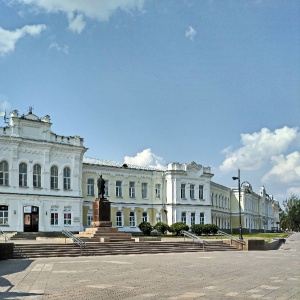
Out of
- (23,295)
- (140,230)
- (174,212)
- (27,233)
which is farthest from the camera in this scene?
(174,212)

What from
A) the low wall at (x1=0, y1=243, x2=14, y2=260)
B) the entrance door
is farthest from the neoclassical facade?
the low wall at (x1=0, y1=243, x2=14, y2=260)

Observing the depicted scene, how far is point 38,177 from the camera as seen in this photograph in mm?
48250

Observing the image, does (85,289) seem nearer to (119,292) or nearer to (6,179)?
(119,292)

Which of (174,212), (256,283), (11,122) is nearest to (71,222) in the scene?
(11,122)

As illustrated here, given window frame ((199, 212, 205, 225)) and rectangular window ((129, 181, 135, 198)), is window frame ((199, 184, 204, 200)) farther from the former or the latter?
rectangular window ((129, 181, 135, 198))

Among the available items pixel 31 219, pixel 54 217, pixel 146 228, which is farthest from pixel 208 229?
pixel 31 219

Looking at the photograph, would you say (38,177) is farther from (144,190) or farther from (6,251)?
(6,251)

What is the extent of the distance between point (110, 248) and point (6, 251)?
6943mm

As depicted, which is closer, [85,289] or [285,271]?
[85,289]

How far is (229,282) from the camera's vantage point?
1459cm

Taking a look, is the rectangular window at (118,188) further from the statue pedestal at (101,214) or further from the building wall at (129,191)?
the statue pedestal at (101,214)

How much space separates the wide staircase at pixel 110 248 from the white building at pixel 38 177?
18.2m

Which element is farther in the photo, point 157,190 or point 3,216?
point 157,190

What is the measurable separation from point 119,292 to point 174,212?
48238mm
